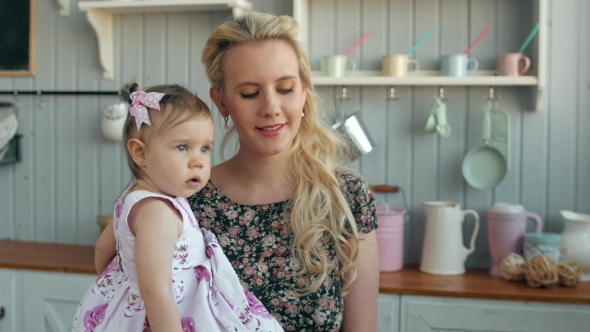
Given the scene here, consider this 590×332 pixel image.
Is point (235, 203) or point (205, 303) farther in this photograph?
point (235, 203)

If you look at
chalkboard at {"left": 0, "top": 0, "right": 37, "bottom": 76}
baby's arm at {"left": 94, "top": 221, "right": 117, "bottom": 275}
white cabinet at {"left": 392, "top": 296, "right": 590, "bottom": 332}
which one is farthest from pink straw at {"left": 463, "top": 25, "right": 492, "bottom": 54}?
chalkboard at {"left": 0, "top": 0, "right": 37, "bottom": 76}

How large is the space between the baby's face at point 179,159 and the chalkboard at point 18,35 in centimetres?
204

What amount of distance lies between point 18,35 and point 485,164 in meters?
2.09

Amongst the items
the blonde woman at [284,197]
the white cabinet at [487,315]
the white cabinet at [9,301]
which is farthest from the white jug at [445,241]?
the white cabinet at [9,301]

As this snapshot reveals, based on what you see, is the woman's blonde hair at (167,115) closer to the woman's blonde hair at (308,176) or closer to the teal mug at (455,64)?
the woman's blonde hair at (308,176)

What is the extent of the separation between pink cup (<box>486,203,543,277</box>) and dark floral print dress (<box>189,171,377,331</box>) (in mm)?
1024

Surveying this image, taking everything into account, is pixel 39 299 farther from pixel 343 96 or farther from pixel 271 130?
pixel 271 130

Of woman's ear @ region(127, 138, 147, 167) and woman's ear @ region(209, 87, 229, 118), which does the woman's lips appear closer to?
woman's ear @ region(209, 87, 229, 118)

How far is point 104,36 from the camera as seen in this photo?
2.90 meters

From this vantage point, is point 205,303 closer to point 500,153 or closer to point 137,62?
point 500,153

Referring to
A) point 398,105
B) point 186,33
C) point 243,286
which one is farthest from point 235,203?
point 186,33

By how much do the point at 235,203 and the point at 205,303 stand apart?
0.36 m

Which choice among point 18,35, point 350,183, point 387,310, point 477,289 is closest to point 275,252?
point 350,183

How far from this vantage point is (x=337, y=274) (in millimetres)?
1564
